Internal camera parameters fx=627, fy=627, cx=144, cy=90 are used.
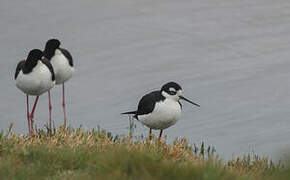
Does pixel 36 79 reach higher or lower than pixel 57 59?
lower

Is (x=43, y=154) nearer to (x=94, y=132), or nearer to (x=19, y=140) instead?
(x=19, y=140)

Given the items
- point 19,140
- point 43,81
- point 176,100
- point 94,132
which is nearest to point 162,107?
point 176,100

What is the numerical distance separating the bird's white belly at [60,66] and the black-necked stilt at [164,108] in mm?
1545

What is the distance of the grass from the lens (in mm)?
6258

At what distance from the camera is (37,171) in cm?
668

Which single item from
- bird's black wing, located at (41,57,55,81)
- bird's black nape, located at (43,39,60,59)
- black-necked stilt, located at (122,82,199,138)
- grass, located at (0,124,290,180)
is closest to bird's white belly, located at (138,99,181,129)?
black-necked stilt, located at (122,82,199,138)

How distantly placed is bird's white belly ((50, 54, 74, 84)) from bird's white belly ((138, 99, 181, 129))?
1.73 metres

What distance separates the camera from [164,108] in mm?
9578

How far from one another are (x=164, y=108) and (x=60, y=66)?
2.04 metres

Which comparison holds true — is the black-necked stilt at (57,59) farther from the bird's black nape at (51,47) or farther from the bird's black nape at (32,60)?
the bird's black nape at (32,60)

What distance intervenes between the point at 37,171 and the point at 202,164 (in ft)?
5.75

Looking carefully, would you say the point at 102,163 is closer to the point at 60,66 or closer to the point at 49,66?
the point at 49,66

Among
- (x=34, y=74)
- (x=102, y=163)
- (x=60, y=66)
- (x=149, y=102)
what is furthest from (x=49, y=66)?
(x=102, y=163)

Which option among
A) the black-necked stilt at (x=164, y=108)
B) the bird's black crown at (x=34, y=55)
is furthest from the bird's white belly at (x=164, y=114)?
the bird's black crown at (x=34, y=55)
